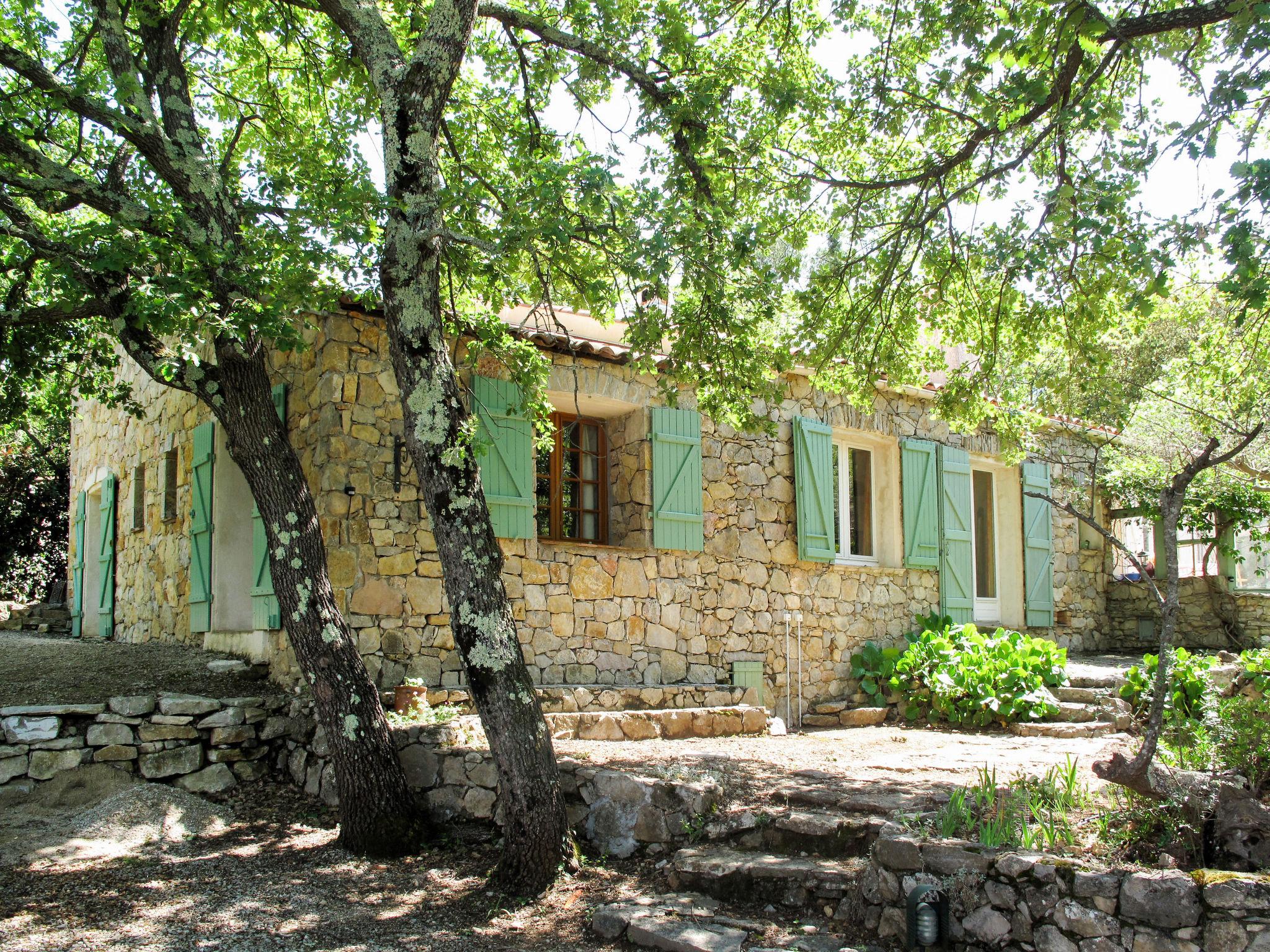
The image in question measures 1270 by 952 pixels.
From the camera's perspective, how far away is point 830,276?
7012mm

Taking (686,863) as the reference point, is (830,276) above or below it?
above

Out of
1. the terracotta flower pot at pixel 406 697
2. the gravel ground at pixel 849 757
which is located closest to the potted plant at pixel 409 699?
the terracotta flower pot at pixel 406 697

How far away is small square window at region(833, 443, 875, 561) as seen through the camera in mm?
9953

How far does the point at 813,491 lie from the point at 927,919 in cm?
575

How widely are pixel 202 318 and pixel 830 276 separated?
13.4ft

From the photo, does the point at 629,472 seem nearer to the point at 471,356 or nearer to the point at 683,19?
the point at 471,356

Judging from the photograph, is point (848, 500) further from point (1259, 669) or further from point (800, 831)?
point (800, 831)

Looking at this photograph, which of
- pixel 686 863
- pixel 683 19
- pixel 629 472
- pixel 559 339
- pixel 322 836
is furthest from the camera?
pixel 629 472

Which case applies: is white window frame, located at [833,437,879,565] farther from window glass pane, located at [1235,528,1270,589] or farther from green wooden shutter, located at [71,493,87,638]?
green wooden shutter, located at [71,493,87,638]

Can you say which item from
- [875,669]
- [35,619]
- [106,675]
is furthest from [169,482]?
[875,669]

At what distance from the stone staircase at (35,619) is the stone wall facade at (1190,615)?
13166 mm

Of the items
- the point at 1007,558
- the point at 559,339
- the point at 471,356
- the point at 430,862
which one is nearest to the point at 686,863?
the point at 430,862

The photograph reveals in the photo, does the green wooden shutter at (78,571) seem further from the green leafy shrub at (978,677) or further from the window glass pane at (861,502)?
the green leafy shrub at (978,677)

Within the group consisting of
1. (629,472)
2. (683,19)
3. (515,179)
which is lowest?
(629,472)
